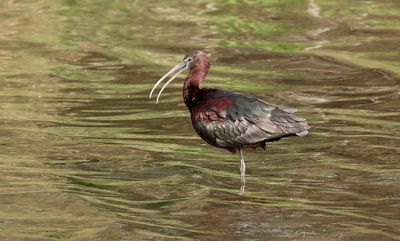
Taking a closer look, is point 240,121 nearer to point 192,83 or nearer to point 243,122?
point 243,122

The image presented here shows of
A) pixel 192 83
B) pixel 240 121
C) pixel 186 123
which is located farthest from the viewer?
pixel 186 123

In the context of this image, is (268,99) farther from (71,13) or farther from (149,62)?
(71,13)

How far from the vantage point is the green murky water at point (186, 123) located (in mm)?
10656

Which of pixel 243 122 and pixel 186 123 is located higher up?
pixel 243 122

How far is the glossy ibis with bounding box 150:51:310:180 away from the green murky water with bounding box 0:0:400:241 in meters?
0.42

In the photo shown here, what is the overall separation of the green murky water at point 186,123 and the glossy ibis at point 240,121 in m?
0.42

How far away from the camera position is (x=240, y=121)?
12039 mm

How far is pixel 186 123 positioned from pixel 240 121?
8.85 ft

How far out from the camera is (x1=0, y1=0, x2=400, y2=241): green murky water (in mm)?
10656

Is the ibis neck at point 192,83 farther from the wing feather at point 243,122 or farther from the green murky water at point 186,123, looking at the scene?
the green murky water at point 186,123

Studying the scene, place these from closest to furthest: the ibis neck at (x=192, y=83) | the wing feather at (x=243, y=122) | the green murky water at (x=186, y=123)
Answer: the green murky water at (x=186, y=123)
the wing feather at (x=243, y=122)
the ibis neck at (x=192, y=83)

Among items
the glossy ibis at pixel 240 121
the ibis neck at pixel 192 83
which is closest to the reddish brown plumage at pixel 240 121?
the glossy ibis at pixel 240 121

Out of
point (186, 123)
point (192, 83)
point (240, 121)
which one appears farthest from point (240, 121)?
point (186, 123)

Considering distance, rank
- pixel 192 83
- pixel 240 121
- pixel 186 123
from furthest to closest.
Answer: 1. pixel 186 123
2. pixel 192 83
3. pixel 240 121
